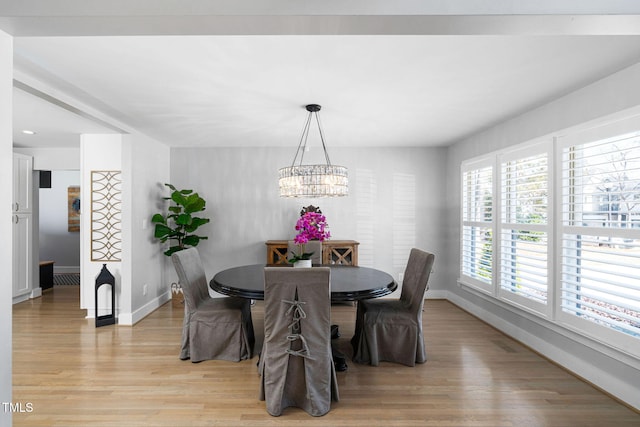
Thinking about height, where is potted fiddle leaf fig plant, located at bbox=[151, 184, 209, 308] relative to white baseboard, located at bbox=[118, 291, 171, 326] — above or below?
above

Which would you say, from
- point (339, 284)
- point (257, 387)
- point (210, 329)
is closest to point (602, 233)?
point (339, 284)

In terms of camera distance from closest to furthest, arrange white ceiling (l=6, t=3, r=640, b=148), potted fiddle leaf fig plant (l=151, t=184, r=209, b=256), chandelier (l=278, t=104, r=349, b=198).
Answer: white ceiling (l=6, t=3, r=640, b=148), chandelier (l=278, t=104, r=349, b=198), potted fiddle leaf fig plant (l=151, t=184, r=209, b=256)

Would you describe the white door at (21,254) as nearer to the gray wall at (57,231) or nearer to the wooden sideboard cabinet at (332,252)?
the gray wall at (57,231)

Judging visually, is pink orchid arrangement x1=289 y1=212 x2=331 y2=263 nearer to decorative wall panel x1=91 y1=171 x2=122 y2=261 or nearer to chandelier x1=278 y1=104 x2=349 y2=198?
chandelier x1=278 y1=104 x2=349 y2=198

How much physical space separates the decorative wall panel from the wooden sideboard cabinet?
189 cm

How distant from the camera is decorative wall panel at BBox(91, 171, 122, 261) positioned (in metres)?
4.11

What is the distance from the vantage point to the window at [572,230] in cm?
233

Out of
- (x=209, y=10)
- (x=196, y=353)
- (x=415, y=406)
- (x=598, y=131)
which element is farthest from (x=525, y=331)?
(x=209, y=10)

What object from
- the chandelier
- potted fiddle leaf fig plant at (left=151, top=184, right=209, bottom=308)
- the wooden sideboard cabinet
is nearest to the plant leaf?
potted fiddle leaf fig plant at (left=151, top=184, right=209, bottom=308)

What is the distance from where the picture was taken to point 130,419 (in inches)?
84.5

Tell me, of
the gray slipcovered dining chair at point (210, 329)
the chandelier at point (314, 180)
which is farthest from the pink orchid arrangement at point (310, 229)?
the gray slipcovered dining chair at point (210, 329)

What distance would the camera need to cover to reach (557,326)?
2922mm

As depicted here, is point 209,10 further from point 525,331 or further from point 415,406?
point 525,331

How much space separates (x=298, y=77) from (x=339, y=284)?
1.66 meters
